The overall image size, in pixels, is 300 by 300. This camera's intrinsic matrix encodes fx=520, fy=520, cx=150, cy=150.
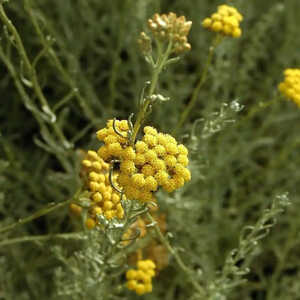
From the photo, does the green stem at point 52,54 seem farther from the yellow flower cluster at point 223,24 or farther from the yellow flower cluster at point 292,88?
the yellow flower cluster at point 292,88

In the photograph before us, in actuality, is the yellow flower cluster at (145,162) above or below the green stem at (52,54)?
below

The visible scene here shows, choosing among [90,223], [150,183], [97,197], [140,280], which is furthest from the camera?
[140,280]

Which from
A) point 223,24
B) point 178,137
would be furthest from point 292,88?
point 178,137

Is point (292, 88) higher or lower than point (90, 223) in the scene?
higher

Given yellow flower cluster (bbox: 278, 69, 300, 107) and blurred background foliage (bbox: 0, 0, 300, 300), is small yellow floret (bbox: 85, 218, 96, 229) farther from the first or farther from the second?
→ yellow flower cluster (bbox: 278, 69, 300, 107)

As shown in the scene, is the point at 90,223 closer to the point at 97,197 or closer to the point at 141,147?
the point at 97,197

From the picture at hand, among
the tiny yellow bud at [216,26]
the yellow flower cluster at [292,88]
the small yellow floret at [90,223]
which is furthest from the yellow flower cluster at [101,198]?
the yellow flower cluster at [292,88]

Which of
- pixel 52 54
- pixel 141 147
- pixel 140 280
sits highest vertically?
pixel 52 54
